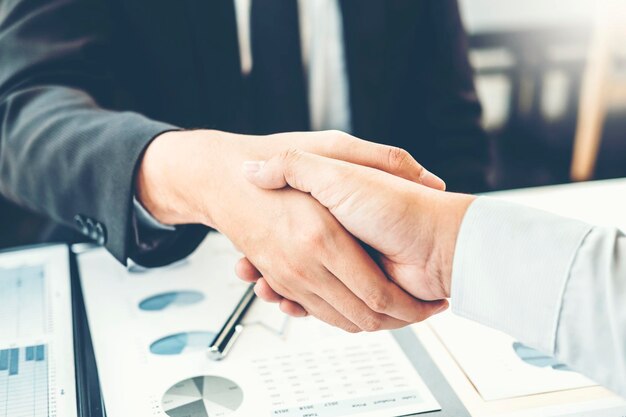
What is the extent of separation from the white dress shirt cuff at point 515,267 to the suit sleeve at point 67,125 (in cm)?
39

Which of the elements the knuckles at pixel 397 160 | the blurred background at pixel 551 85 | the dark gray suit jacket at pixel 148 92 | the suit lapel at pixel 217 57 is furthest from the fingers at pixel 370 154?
the blurred background at pixel 551 85

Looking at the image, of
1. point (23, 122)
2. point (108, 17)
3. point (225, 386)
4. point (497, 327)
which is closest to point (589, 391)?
point (497, 327)

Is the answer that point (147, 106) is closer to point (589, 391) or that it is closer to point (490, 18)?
point (589, 391)

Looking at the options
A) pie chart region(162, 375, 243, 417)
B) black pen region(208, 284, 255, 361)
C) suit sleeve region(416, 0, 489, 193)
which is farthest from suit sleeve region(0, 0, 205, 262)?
suit sleeve region(416, 0, 489, 193)

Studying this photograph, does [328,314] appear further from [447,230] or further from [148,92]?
[148,92]

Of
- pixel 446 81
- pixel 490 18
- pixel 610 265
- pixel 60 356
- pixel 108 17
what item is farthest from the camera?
pixel 490 18

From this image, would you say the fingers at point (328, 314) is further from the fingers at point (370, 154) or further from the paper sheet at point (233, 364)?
the fingers at point (370, 154)

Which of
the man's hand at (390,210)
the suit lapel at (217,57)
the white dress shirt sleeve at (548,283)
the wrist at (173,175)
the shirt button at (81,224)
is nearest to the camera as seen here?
the white dress shirt sleeve at (548,283)

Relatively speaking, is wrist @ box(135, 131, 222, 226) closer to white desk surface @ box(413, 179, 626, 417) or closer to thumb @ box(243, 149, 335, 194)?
thumb @ box(243, 149, 335, 194)

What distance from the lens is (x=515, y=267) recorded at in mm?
576

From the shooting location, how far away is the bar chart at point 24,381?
58cm

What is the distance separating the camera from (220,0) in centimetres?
116

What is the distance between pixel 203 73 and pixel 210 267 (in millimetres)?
465

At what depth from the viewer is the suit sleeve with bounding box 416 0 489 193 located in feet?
4.19
